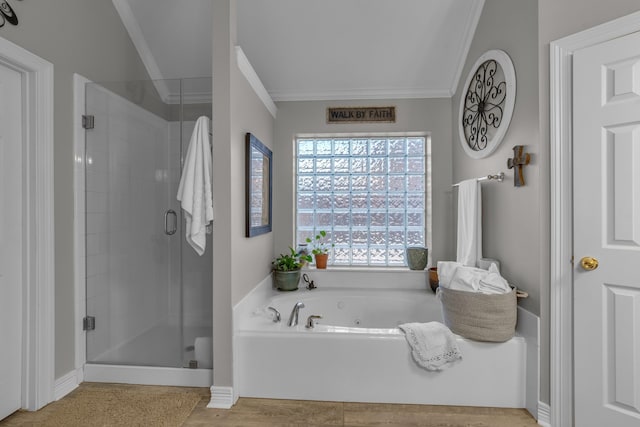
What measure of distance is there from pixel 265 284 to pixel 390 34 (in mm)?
2151

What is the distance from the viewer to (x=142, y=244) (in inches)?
96.0

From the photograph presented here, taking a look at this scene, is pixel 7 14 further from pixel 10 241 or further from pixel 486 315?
pixel 486 315

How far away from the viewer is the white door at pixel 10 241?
1803 mm

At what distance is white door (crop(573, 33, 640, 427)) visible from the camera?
5.26ft

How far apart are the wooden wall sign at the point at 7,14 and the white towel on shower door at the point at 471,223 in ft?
8.99

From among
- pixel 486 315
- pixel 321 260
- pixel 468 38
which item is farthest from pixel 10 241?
pixel 468 38

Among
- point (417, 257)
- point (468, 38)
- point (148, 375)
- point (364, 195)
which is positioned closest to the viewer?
point (148, 375)

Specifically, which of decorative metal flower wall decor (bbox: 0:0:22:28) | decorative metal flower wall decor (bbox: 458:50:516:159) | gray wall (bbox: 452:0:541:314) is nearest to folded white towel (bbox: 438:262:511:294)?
gray wall (bbox: 452:0:541:314)

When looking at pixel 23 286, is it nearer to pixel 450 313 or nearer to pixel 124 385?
pixel 124 385

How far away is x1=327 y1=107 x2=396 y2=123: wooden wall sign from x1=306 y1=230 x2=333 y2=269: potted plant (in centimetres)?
103

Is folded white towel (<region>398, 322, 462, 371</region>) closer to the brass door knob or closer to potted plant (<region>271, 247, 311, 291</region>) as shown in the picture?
the brass door knob

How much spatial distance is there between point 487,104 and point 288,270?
194 cm

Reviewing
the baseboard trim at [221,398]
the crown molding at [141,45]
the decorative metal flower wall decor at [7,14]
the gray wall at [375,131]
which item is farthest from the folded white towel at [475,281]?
the decorative metal flower wall decor at [7,14]

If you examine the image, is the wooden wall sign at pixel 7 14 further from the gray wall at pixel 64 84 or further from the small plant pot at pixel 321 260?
the small plant pot at pixel 321 260
